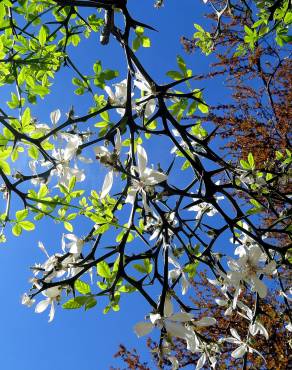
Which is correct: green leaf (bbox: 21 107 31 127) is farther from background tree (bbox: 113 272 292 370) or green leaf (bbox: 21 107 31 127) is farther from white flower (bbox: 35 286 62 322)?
background tree (bbox: 113 272 292 370)

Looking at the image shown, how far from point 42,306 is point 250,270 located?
2.83 feet

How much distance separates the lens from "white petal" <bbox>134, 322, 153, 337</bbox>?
154 cm

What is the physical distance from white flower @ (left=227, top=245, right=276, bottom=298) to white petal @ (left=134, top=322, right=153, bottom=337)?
0.48m

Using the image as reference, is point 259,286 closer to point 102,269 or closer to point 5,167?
point 102,269

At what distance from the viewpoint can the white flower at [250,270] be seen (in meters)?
1.88

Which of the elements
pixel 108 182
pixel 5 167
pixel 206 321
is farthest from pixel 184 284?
pixel 5 167

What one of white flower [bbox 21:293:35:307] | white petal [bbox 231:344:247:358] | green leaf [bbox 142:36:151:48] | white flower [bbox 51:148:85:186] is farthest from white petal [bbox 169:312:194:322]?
green leaf [bbox 142:36:151:48]

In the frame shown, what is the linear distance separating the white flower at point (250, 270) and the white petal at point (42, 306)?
2.48 ft

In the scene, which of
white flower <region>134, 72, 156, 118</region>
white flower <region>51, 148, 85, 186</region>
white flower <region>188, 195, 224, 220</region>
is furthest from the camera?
white flower <region>188, 195, 224, 220</region>

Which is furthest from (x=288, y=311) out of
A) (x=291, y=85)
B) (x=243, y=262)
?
(x=291, y=85)

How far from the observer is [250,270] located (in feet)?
6.20

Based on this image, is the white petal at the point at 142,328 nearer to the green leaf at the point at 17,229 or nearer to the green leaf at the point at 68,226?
the green leaf at the point at 17,229

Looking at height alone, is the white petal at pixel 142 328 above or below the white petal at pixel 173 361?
above

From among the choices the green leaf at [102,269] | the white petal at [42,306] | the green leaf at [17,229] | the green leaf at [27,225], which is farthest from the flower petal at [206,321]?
the green leaf at [17,229]
